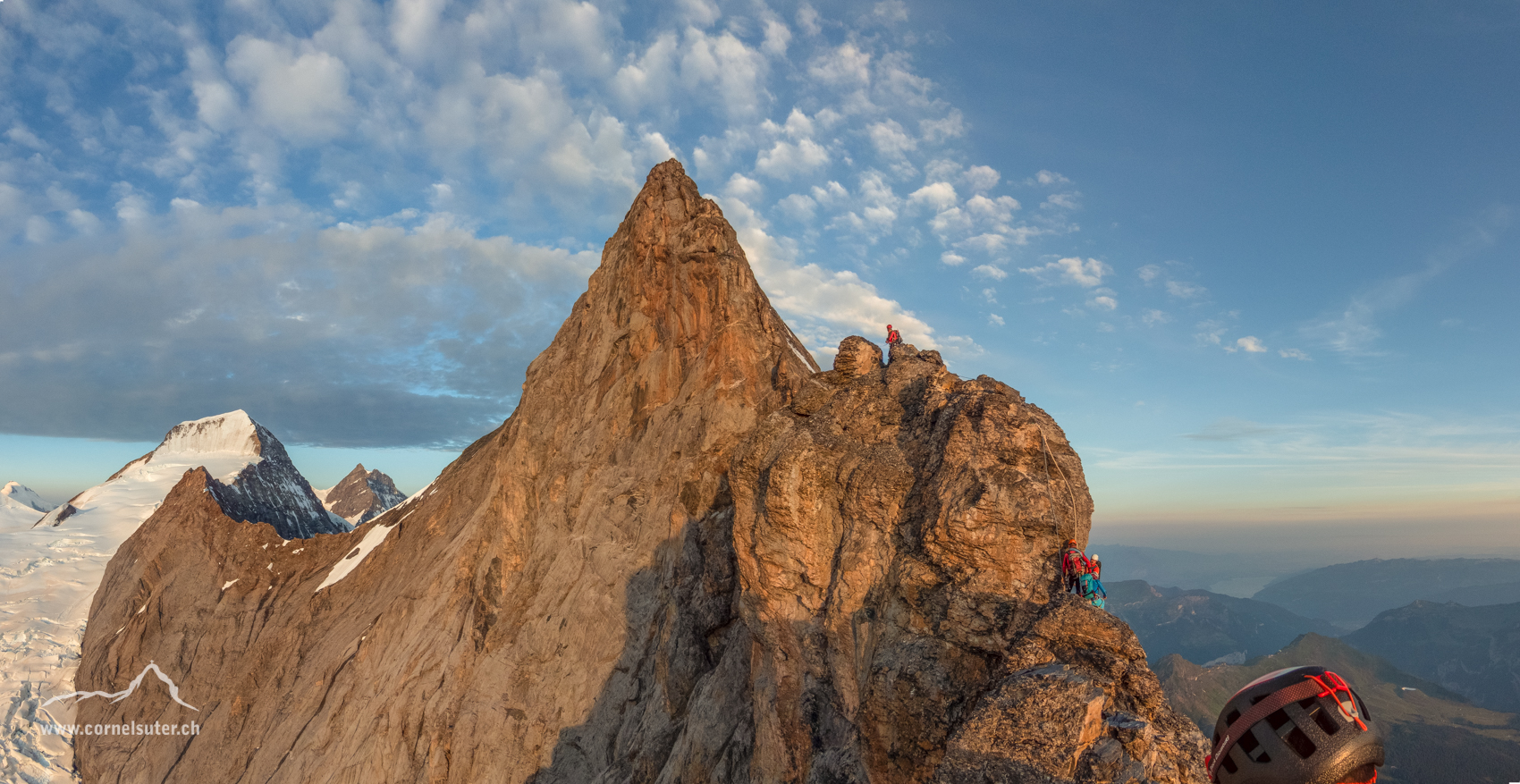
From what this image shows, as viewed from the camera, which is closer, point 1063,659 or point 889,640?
point 1063,659

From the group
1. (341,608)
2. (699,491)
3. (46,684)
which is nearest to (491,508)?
(699,491)

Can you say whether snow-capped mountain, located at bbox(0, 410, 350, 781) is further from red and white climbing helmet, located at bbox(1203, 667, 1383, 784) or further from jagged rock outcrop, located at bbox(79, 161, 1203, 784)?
red and white climbing helmet, located at bbox(1203, 667, 1383, 784)

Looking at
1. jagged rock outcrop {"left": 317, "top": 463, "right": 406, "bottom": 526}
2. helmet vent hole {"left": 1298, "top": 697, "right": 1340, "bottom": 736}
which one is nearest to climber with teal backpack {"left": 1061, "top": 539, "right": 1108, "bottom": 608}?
helmet vent hole {"left": 1298, "top": 697, "right": 1340, "bottom": 736}

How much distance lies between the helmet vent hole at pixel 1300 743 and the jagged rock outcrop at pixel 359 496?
18316 cm

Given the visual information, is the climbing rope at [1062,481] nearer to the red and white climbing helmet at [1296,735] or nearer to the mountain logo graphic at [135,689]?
the red and white climbing helmet at [1296,735]

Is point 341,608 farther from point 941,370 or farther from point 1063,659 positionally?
point 1063,659

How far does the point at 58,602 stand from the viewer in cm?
8356

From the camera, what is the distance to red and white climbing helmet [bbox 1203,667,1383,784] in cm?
402

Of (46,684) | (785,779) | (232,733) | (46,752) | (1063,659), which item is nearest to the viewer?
(1063,659)

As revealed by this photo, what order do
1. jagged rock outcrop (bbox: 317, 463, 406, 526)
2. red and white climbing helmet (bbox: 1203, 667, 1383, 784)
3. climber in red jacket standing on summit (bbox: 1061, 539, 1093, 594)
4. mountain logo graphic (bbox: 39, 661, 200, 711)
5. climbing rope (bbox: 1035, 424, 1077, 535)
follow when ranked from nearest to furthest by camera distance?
red and white climbing helmet (bbox: 1203, 667, 1383, 784) < climber in red jacket standing on summit (bbox: 1061, 539, 1093, 594) < climbing rope (bbox: 1035, 424, 1077, 535) < mountain logo graphic (bbox: 39, 661, 200, 711) < jagged rock outcrop (bbox: 317, 463, 406, 526)

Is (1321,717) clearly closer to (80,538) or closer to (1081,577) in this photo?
(1081,577)

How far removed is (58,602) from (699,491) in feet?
348

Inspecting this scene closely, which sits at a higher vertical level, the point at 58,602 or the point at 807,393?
the point at 807,393

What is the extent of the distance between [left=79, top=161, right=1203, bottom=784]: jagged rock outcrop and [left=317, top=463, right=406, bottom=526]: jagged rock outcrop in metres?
111
